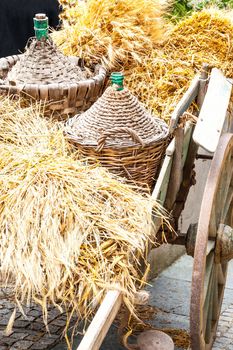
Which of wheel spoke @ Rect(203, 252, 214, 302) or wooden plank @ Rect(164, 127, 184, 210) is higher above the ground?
wooden plank @ Rect(164, 127, 184, 210)

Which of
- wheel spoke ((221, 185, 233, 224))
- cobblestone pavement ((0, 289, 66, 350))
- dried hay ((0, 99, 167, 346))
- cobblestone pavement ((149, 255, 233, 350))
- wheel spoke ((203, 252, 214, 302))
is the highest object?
dried hay ((0, 99, 167, 346))

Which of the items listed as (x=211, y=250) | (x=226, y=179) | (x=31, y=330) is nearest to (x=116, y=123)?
(x=226, y=179)

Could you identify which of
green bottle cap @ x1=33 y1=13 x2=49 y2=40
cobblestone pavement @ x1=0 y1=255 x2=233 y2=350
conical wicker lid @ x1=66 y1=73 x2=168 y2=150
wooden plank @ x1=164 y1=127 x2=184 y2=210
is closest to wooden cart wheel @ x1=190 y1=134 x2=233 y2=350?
wooden plank @ x1=164 y1=127 x2=184 y2=210

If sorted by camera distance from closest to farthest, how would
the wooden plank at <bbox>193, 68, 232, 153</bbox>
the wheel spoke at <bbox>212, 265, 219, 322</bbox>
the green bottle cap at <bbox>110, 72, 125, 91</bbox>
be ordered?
the wooden plank at <bbox>193, 68, 232, 153</bbox>, the green bottle cap at <bbox>110, 72, 125, 91</bbox>, the wheel spoke at <bbox>212, 265, 219, 322</bbox>

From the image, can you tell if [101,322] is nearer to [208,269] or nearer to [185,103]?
[208,269]

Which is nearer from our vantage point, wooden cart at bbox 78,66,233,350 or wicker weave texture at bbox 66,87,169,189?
wooden cart at bbox 78,66,233,350

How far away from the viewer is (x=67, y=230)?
2.60 metres

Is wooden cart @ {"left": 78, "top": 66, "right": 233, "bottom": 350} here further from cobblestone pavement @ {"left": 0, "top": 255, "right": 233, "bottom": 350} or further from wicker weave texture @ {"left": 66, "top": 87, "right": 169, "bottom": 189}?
cobblestone pavement @ {"left": 0, "top": 255, "right": 233, "bottom": 350}

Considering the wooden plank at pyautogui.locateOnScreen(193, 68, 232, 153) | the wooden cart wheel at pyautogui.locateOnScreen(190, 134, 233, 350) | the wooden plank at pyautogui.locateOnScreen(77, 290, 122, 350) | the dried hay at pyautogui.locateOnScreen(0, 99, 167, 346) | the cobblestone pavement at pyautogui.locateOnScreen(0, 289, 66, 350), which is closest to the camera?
the wooden plank at pyautogui.locateOnScreen(77, 290, 122, 350)

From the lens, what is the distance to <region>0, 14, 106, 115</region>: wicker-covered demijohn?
349cm

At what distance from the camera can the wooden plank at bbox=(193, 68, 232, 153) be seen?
9.86 feet

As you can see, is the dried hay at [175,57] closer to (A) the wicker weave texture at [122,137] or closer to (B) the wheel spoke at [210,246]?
(A) the wicker weave texture at [122,137]

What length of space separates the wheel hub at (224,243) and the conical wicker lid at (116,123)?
476mm

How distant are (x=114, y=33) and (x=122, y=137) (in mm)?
1074
